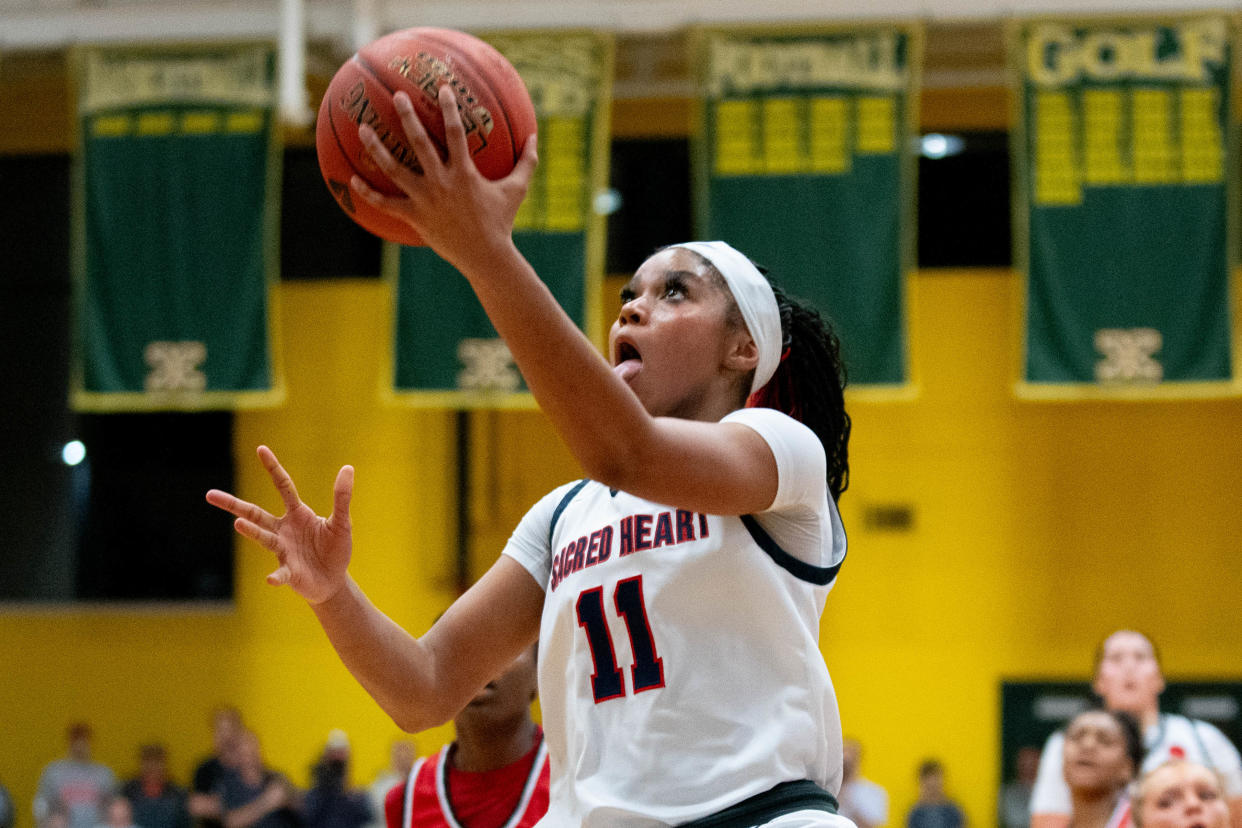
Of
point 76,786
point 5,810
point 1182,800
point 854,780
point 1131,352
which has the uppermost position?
point 1131,352

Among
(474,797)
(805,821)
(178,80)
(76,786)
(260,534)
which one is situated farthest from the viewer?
(76,786)

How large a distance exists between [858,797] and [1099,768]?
196 inches

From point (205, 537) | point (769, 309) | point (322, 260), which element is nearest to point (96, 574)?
point (205, 537)

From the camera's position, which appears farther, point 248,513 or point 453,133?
point 248,513

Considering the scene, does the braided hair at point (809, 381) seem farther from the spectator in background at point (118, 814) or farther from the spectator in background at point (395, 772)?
the spectator in background at point (118, 814)

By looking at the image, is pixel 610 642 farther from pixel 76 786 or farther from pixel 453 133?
pixel 76 786

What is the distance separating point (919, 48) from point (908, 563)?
376 cm

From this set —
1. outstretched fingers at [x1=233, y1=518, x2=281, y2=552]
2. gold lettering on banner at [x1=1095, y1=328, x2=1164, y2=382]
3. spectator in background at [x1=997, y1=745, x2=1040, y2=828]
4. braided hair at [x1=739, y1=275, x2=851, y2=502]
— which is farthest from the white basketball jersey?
spectator in background at [x1=997, y1=745, x2=1040, y2=828]

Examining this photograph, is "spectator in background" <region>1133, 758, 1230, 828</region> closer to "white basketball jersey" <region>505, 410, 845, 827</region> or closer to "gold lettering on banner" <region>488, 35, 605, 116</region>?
"white basketball jersey" <region>505, 410, 845, 827</region>

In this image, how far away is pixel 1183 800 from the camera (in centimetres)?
396

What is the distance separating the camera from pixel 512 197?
196 centimetres

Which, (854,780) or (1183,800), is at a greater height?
(1183,800)

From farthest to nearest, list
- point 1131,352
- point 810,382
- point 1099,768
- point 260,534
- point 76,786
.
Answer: point 76,786
point 1131,352
point 1099,768
point 810,382
point 260,534

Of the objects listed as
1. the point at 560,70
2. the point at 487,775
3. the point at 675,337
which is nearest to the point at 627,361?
the point at 675,337
